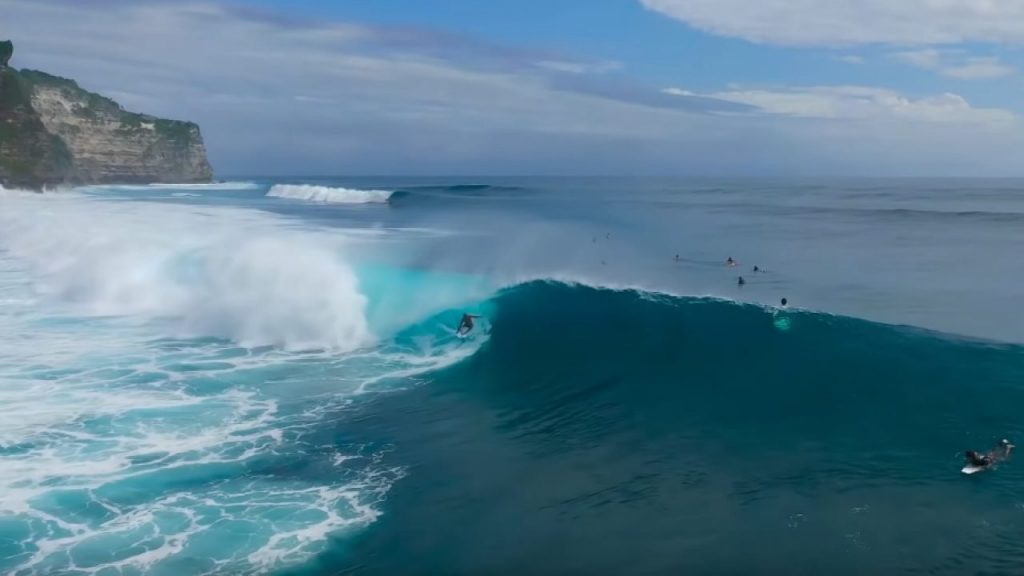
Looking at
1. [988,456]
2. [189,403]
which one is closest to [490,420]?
[189,403]

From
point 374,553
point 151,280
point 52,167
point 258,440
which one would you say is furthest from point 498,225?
point 52,167

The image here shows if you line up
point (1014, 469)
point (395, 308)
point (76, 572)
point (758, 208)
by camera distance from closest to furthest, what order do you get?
point (76, 572) < point (1014, 469) < point (395, 308) < point (758, 208)

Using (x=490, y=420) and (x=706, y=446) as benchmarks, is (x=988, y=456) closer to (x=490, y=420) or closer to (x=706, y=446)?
(x=706, y=446)

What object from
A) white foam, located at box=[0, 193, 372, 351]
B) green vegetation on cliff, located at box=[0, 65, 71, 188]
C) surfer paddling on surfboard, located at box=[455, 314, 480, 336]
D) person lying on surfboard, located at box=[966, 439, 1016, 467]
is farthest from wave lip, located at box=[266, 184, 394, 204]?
person lying on surfboard, located at box=[966, 439, 1016, 467]

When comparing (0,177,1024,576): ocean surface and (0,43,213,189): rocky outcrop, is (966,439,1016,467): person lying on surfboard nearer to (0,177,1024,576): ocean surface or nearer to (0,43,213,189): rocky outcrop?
(0,177,1024,576): ocean surface

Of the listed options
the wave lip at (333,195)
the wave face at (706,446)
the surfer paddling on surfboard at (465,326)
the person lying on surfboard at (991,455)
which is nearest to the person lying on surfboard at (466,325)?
the surfer paddling on surfboard at (465,326)

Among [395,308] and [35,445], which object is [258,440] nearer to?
[35,445]
